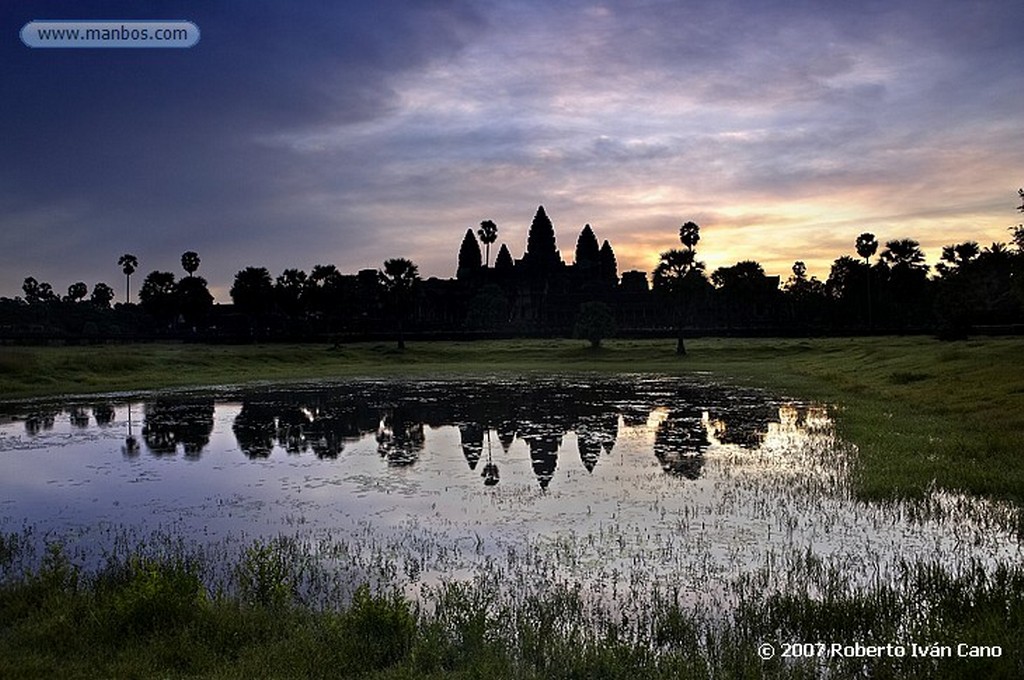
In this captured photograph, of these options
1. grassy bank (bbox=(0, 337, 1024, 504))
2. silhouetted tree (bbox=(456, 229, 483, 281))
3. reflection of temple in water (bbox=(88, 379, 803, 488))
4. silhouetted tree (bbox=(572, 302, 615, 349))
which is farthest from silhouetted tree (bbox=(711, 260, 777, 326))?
reflection of temple in water (bbox=(88, 379, 803, 488))

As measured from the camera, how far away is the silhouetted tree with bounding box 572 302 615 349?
253ft

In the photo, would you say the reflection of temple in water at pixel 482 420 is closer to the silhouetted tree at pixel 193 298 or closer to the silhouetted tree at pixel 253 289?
the silhouetted tree at pixel 253 289

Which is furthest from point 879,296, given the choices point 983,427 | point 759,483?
point 759,483

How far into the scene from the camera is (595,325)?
7731 cm

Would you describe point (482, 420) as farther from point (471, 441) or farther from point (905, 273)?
point (905, 273)

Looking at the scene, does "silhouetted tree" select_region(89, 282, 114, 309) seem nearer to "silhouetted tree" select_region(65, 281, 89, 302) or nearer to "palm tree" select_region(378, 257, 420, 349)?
"silhouetted tree" select_region(65, 281, 89, 302)

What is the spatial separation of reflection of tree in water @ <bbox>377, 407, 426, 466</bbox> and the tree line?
4726cm

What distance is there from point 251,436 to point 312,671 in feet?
64.6

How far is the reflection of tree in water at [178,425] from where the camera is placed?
2338 cm

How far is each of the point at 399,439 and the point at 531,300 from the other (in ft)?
365

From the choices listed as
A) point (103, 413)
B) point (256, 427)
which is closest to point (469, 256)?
point (103, 413)

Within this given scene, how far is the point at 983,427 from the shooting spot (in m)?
20.5

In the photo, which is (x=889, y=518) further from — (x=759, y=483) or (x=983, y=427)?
(x=983, y=427)

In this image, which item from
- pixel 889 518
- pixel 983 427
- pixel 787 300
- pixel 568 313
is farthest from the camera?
pixel 568 313
